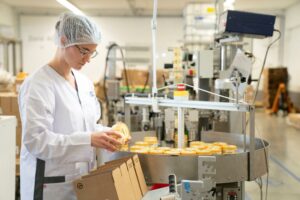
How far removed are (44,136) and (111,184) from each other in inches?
12.8

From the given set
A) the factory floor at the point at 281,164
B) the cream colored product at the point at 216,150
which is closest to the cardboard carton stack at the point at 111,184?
the cream colored product at the point at 216,150

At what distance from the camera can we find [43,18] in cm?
1001

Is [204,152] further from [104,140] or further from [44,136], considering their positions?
[44,136]

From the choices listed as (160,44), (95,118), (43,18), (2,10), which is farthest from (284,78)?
(95,118)

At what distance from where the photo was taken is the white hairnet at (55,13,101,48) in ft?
4.77

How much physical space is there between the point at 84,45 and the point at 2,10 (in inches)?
339

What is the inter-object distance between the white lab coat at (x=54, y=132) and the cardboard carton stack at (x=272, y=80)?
879 centimetres

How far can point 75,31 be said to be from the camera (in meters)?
1.45

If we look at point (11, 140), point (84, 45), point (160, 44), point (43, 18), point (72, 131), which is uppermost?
point (43, 18)

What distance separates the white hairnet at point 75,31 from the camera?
1454 millimetres

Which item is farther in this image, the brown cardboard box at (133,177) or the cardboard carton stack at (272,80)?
the cardboard carton stack at (272,80)

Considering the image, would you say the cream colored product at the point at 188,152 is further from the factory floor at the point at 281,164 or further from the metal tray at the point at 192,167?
the factory floor at the point at 281,164

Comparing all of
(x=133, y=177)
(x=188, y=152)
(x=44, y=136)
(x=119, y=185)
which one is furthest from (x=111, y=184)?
(x=188, y=152)

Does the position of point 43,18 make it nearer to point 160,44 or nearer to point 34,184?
point 160,44
